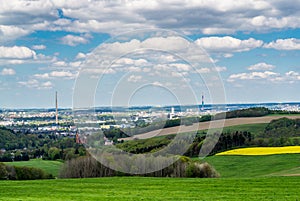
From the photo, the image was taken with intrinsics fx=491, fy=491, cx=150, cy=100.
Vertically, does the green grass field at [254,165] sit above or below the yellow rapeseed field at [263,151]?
below

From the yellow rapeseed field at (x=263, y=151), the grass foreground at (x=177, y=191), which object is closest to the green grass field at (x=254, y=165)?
the yellow rapeseed field at (x=263, y=151)

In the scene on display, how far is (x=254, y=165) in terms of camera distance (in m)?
58.9

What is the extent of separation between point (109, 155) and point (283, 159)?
2358 cm

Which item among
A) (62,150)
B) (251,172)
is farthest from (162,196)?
(62,150)

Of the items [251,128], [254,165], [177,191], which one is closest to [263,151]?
[254,165]

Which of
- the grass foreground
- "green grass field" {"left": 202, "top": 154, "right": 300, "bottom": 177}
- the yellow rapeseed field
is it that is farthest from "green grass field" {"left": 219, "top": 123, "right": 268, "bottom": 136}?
the grass foreground

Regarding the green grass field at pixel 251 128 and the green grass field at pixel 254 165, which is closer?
the green grass field at pixel 254 165

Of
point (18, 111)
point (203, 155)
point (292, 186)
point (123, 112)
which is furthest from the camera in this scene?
point (18, 111)

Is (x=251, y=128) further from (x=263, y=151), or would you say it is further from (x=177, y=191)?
(x=177, y=191)

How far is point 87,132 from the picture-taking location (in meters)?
37.5

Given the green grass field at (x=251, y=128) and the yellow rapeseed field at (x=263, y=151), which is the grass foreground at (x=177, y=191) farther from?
the green grass field at (x=251, y=128)

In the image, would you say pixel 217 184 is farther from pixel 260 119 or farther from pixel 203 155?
pixel 260 119

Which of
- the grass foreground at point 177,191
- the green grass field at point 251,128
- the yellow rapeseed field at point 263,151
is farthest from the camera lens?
the green grass field at point 251,128

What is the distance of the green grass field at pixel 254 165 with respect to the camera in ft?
174
